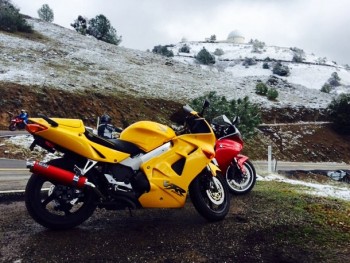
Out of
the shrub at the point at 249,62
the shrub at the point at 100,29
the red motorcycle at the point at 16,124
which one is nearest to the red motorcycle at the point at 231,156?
the red motorcycle at the point at 16,124

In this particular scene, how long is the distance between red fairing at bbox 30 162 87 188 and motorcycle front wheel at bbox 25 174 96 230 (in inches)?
6.7

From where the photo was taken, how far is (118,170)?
461 cm

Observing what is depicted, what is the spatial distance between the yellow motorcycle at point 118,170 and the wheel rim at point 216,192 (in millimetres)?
19

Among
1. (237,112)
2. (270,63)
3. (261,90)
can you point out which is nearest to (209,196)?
(237,112)

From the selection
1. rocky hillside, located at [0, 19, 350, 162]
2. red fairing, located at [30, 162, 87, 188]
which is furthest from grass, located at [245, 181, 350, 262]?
rocky hillside, located at [0, 19, 350, 162]

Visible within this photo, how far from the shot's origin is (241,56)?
10706cm

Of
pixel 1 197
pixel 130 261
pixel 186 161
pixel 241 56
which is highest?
pixel 241 56

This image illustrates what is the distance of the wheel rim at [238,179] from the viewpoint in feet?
23.4

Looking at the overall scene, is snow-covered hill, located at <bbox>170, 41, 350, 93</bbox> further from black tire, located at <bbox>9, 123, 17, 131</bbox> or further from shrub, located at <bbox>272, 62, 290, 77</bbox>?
black tire, located at <bbox>9, 123, 17, 131</bbox>

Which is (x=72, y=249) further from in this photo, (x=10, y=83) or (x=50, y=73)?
(x=50, y=73)

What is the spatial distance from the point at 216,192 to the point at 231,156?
6.01 ft

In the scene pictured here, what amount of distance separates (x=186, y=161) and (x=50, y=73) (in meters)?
28.1

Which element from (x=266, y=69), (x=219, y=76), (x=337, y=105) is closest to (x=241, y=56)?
(x=266, y=69)

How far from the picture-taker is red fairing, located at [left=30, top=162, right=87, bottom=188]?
4.25m
